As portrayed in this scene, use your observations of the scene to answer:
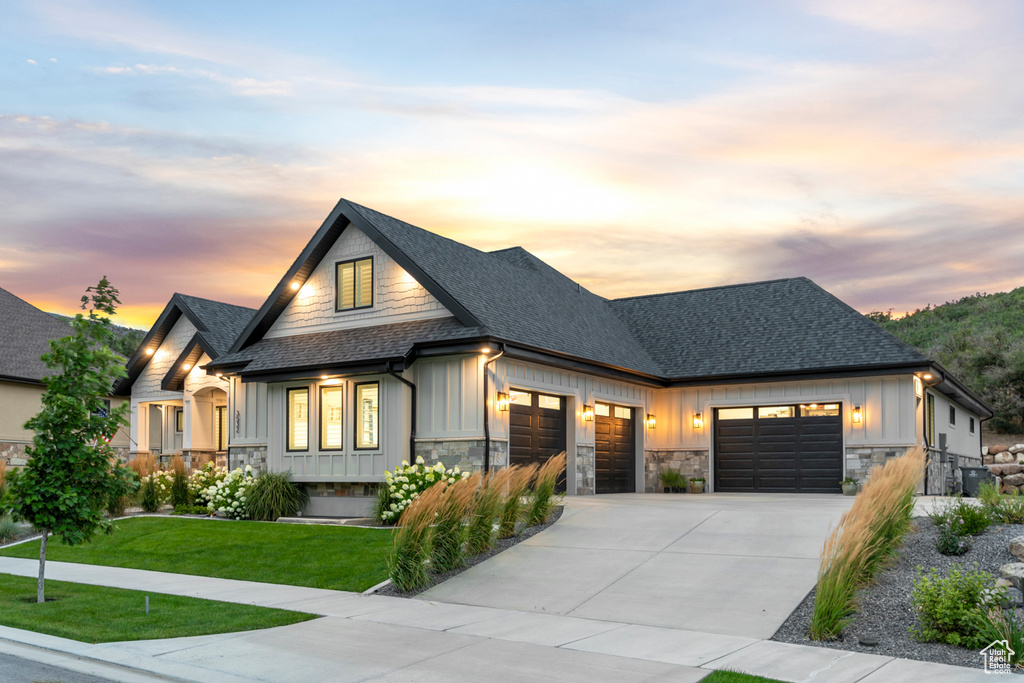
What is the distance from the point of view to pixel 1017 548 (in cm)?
1001

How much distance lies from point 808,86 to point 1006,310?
4762 centimetres

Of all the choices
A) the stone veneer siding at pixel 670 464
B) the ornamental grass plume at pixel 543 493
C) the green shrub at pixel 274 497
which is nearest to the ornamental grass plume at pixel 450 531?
the ornamental grass plume at pixel 543 493

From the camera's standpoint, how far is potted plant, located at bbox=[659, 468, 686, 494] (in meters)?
22.8

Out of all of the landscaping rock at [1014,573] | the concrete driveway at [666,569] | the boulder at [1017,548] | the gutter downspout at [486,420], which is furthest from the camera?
the gutter downspout at [486,420]

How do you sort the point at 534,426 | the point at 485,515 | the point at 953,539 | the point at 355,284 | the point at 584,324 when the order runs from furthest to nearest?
the point at 584,324 → the point at 355,284 → the point at 534,426 → the point at 485,515 → the point at 953,539

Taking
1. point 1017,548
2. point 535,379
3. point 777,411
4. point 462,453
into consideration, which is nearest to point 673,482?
point 777,411

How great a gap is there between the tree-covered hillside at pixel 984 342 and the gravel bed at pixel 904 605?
30405 millimetres

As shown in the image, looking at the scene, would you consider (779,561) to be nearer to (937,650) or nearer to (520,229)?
(937,650)

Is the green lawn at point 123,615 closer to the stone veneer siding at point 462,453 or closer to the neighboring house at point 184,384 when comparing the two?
the stone veneer siding at point 462,453

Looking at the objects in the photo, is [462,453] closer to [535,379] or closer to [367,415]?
[367,415]

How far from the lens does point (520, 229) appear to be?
93.8 feet

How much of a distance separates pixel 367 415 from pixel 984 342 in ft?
117

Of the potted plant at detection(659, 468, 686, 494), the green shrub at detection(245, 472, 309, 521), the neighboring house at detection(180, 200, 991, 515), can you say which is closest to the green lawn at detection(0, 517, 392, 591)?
the green shrub at detection(245, 472, 309, 521)

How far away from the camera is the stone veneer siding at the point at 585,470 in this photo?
65.2ft
